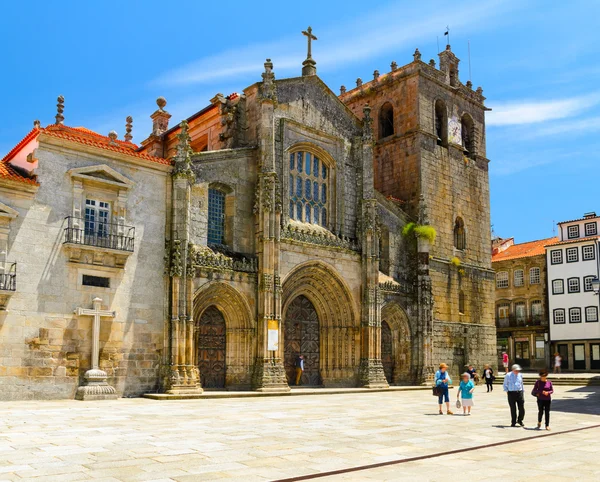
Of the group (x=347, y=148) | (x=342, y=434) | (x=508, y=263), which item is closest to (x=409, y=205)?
(x=347, y=148)

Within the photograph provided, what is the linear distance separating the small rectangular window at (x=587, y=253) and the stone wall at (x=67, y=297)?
4257 cm

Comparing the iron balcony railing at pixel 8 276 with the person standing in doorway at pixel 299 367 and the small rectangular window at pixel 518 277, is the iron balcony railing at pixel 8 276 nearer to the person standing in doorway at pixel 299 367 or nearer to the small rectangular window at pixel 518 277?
the person standing in doorway at pixel 299 367

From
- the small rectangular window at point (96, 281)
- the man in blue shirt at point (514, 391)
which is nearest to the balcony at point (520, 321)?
the small rectangular window at point (96, 281)

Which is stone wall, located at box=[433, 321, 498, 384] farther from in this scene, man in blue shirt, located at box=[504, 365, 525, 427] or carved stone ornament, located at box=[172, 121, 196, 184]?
man in blue shirt, located at box=[504, 365, 525, 427]

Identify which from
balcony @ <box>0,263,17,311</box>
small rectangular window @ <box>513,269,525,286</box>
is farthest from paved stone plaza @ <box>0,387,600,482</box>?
small rectangular window @ <box>513,269,525,286</box>

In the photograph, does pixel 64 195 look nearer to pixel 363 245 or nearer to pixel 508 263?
pixel 363 245

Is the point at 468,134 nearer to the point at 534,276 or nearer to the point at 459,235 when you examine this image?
the point at 459,235

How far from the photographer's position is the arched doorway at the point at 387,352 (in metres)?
34.1

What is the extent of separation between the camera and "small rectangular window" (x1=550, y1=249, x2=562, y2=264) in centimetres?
5878

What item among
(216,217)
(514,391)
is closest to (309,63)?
(216,217)

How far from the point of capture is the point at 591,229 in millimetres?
57094

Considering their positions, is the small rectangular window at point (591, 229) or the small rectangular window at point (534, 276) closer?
the small rectangular window at point (591, 229)

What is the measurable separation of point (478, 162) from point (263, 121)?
17.8 metres

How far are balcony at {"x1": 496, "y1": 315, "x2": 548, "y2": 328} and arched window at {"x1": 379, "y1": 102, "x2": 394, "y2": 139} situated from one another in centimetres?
2845
